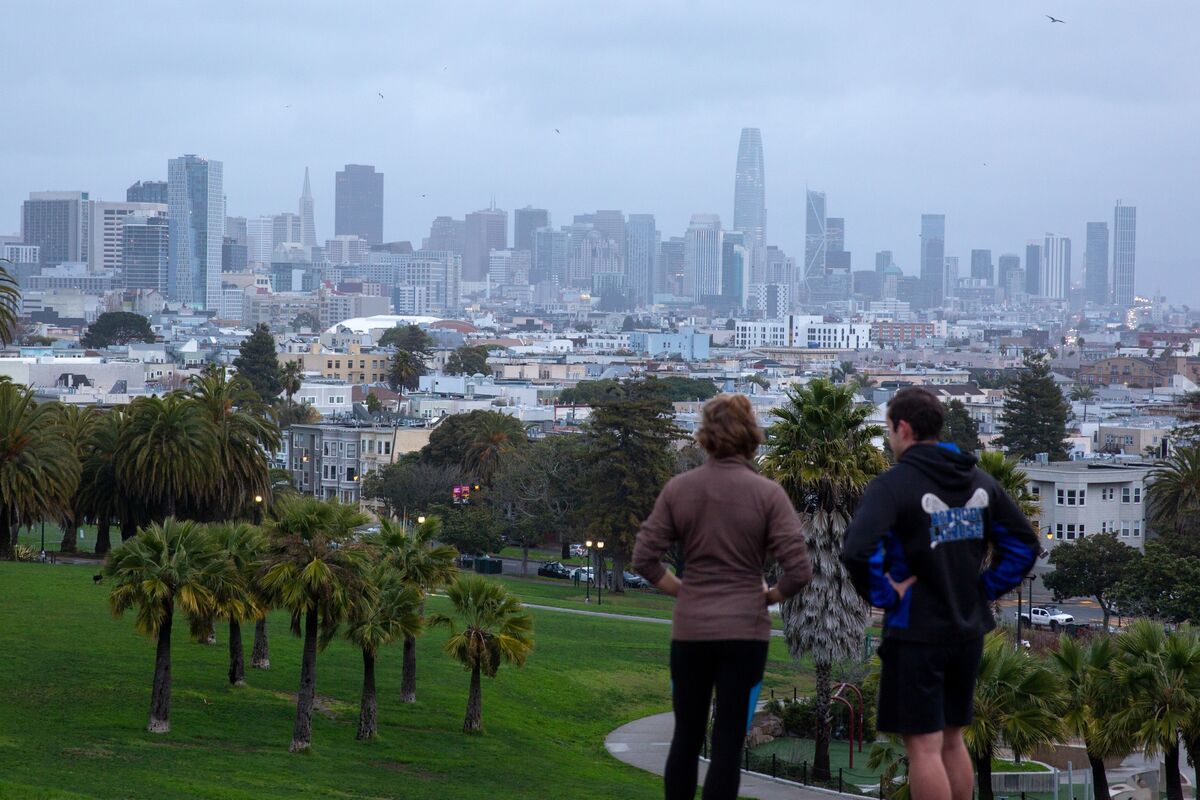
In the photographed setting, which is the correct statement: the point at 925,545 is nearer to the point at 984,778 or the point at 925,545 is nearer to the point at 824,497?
the point at 984,778

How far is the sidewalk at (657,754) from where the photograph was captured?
28344 millimetres

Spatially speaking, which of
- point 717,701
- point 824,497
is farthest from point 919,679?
point 824,497

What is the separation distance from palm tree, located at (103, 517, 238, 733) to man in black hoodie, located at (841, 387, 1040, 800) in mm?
18815

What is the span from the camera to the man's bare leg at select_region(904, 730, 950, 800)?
25.8 feet

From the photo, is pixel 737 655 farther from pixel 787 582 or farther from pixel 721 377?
pixel 721 377

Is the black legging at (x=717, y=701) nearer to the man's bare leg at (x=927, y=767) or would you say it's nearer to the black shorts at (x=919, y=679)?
the black shorts at (x=919, y=679)

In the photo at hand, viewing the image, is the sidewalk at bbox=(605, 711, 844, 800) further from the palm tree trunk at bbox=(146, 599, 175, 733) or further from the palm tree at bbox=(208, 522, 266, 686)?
the palm tree trunk at bbox=(146, 599, 175, 733)

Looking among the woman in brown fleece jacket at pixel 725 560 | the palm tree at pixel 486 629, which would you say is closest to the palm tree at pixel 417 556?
the palm tree at pixel 486 629

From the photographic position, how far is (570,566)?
70312 millimetres

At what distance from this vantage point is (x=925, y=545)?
7.72 meters

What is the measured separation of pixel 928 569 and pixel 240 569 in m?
20.3

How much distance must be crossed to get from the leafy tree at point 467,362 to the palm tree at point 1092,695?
161941mm

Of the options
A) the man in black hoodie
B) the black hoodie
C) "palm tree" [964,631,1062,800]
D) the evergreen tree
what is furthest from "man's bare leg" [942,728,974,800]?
the evergreen tree

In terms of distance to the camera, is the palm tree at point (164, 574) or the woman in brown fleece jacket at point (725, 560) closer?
the woman in brown fleece jacket at point (725, 560)
